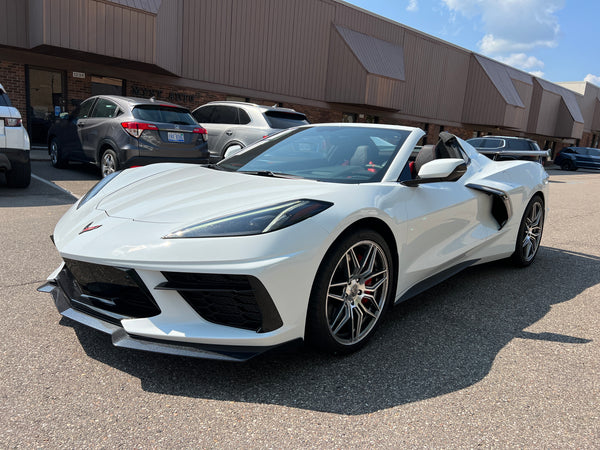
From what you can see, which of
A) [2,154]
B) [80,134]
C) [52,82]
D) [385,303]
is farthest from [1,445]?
[52,82]

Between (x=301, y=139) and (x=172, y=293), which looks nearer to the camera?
(x=172, y=293)

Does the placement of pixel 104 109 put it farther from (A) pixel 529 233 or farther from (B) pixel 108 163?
(A) pixel 529 233

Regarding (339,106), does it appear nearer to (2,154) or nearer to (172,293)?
(2,154)

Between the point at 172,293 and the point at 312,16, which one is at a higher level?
the point at 312,16

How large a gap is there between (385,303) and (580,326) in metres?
1.55

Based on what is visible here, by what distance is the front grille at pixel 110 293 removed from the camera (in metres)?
2.24

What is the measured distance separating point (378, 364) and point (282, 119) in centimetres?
795

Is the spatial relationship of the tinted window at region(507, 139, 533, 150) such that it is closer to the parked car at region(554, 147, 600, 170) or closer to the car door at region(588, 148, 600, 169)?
the parked car at region(554, 147, 600, 170)

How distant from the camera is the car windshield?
312 cm

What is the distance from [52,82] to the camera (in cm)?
1412

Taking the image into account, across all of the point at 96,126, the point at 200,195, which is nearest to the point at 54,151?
the point at 96,126

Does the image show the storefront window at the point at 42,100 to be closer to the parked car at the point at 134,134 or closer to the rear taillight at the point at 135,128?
the parked car at the point at 134,134

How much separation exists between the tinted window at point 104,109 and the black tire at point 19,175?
166cm

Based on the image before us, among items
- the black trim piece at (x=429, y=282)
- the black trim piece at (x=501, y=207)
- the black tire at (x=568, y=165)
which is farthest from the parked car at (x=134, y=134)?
the black tire at (x=568, y=165)
